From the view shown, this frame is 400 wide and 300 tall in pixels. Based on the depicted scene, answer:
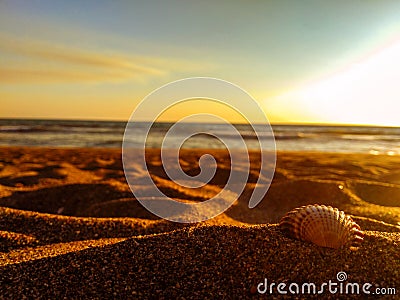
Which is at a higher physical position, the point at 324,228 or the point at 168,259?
the point at 324,228

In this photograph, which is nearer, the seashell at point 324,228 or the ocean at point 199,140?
the seashell at point 324,228

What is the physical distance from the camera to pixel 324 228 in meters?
2.30

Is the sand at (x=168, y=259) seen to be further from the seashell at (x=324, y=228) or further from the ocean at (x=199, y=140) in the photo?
the ocean at (x=199, y=140)

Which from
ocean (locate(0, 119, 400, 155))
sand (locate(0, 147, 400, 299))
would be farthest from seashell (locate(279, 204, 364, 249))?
ocean (locate(0, 119, 400, 155))

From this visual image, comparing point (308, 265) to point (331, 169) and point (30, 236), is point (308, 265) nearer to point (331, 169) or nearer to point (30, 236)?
point (30, 236)

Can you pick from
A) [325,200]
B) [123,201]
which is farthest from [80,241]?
[325,200]

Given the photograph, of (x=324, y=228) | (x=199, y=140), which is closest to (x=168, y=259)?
(x=324, y=228)

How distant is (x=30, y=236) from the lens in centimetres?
355

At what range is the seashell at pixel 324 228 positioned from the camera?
230 cm

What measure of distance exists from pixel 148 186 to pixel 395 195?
3.82m

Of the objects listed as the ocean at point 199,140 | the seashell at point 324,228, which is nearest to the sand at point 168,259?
the seashell at point 324,228

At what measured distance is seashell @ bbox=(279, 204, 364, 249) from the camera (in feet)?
7.56

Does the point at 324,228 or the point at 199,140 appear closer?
the point at 324,228

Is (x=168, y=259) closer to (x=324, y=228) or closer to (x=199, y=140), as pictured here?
(x=324, y=228)
